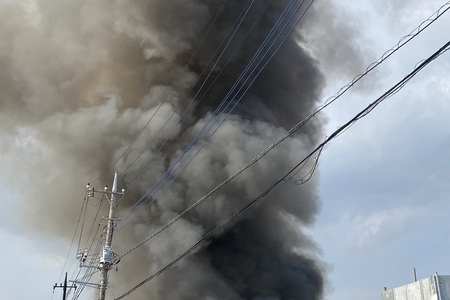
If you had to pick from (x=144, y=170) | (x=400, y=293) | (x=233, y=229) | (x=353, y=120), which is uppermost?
(x=144, y=170)

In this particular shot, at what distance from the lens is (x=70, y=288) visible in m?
26.5

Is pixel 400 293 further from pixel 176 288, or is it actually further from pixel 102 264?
pixel 176 288

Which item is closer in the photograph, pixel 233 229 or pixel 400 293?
pixel 400 293

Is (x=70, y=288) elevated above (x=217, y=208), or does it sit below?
below

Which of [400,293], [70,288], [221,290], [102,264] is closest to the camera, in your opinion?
[400,293]

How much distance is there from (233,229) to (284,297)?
3.77 metres

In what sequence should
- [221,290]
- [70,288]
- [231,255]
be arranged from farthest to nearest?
1. [70,288]
2. [231,255]
3. [221,290]

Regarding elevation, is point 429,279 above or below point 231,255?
below

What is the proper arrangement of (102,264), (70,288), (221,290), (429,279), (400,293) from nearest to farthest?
(429,279)
(400,293)
(102,264)
(221,290)
(70,288)

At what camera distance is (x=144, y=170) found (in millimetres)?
24703

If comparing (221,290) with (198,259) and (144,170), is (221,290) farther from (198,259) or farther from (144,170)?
(144,170)

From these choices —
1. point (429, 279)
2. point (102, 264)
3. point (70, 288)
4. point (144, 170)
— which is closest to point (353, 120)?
point (429, 279)

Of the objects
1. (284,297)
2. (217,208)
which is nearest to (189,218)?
(217,208)

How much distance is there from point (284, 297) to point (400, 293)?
49.4 feet
